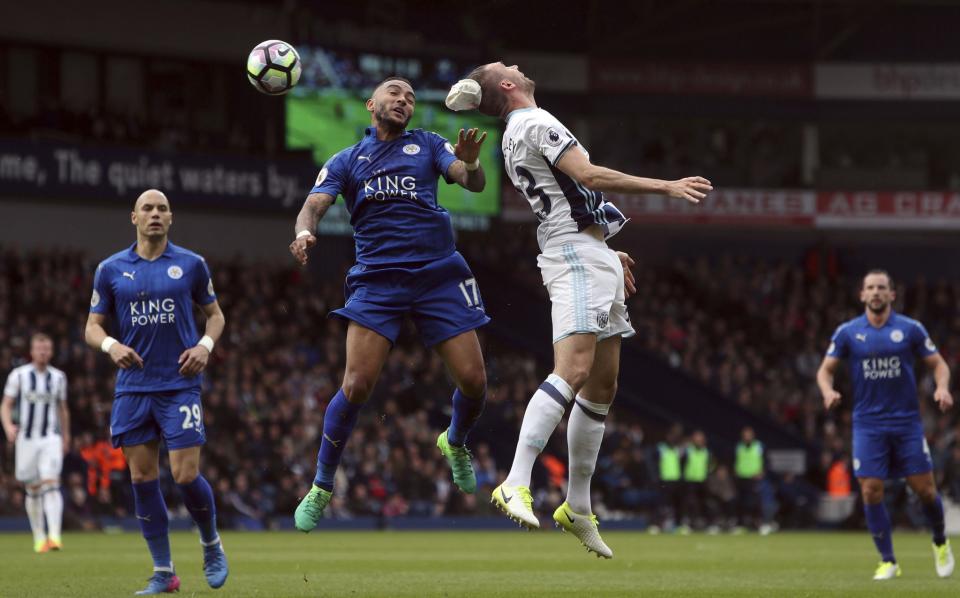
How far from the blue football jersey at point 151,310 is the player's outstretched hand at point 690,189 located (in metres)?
4.01

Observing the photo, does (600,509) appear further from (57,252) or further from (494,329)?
(57,252)

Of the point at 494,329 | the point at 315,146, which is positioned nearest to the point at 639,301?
the point at 494,329

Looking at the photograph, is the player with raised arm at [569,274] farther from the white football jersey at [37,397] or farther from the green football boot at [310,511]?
the white football jersey at [37,397]

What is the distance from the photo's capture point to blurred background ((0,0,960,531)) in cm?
2692

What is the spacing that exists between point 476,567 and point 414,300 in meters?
6.29

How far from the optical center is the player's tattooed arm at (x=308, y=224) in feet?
29.2

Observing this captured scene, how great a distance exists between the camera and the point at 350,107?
29422 mm

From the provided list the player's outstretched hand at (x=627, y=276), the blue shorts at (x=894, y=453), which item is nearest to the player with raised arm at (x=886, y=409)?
the blue shorts at (x=894, y=453)

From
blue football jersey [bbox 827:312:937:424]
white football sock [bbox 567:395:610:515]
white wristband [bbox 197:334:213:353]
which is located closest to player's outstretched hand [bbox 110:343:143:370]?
white wristband [bbox 197:334:213:353]

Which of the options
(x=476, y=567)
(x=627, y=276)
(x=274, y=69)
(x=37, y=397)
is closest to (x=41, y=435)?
(x=37, y=397)

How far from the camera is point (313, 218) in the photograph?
935 cm

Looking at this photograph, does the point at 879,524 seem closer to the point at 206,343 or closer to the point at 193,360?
the point at 206,343

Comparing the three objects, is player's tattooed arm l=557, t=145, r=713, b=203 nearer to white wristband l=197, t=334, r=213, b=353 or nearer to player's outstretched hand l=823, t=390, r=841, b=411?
white wristband l=197, t=334, r=213, b=353

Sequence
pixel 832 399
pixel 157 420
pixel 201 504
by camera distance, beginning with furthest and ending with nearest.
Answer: pixel 832 399 → pixel 201 504 → pixel 157 420
